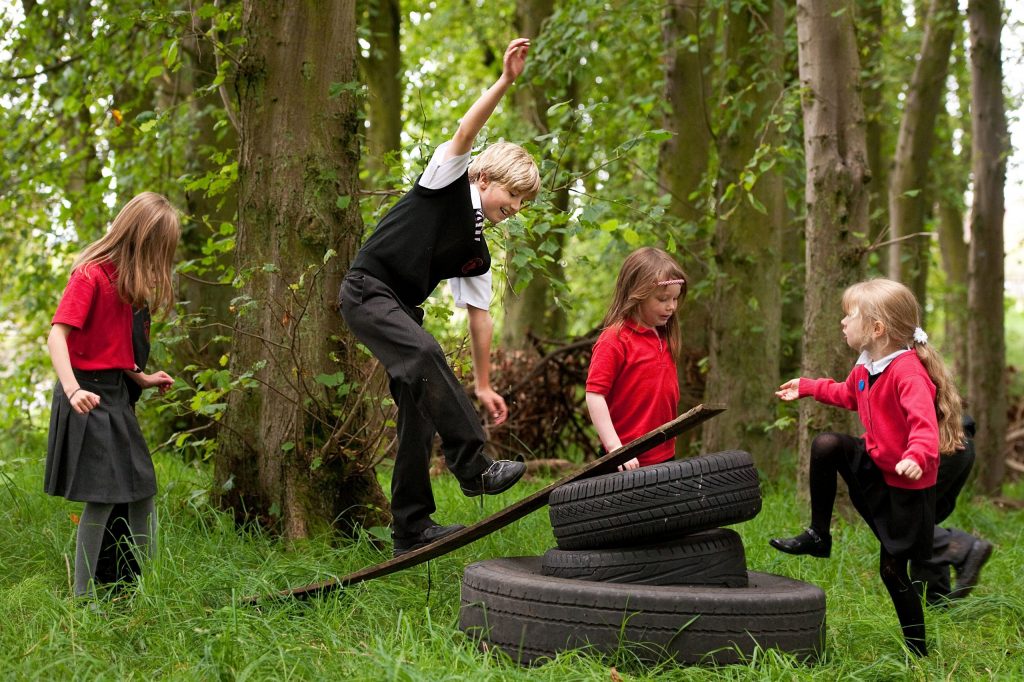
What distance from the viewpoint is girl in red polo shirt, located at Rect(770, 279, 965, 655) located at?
3.96m

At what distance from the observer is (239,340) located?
5.19 m

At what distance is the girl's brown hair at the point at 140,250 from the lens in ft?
13.8

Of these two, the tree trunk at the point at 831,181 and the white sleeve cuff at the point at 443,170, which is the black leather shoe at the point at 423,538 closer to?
the white sleeve cuff at the point at 443,170

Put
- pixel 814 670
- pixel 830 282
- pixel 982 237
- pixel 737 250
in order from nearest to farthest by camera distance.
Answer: pixel 814 670, pixel 830 282, pixel 737 250, pixel 982 237

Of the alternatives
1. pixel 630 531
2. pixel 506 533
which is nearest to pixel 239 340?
pixel 506 533

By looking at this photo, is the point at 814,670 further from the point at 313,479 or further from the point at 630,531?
the point at 313,479

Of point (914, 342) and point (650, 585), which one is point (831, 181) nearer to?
point (914, 342)

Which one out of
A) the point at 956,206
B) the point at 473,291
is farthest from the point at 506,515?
the point at 956,206

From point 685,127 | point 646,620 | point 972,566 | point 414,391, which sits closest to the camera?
point 646,620

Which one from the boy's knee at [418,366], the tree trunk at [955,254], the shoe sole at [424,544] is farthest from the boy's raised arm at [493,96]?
the tree trunk at [955,254]

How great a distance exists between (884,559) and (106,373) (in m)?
3.26

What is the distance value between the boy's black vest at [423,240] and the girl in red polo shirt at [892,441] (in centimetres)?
145

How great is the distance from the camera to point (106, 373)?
13.8 ft

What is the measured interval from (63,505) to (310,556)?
172cm
